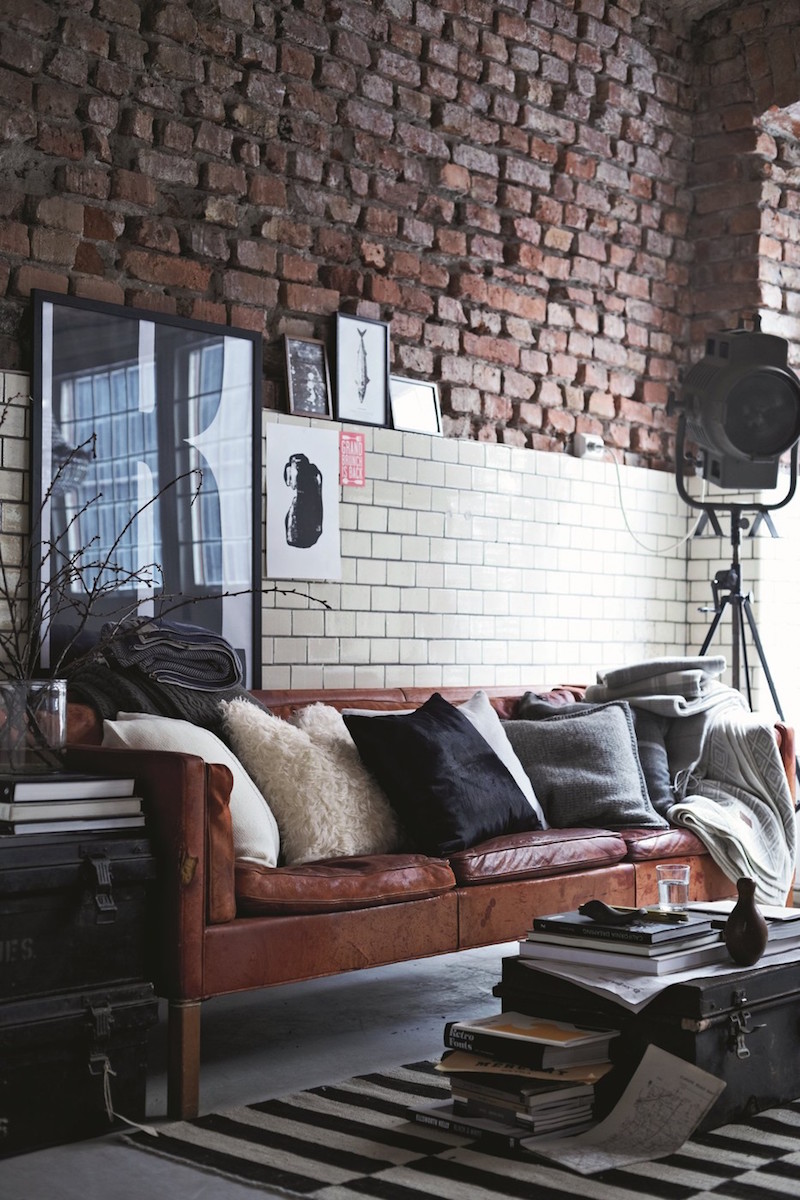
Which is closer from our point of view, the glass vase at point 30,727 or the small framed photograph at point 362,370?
the glass vase at point 30,727

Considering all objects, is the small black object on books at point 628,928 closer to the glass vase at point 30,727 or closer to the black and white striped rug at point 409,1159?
the black and white striped rug at point 409,1159

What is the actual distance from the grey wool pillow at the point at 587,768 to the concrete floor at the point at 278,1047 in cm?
56

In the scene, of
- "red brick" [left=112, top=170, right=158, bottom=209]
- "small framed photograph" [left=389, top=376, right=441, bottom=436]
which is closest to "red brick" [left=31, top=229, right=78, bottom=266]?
"red brick" [left=112, top=170, right=158, bottom=209]

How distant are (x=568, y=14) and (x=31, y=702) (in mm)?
4289

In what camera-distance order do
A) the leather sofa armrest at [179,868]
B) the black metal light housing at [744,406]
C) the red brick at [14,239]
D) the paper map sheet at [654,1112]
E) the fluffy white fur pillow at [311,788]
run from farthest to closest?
the black metal light housing at [744,406]
the red brick at [14,239]
the fluffy white fur pillow at [311,788]
the leather sofa armrest at [179,868]
the paper map sheet at [654,1112]

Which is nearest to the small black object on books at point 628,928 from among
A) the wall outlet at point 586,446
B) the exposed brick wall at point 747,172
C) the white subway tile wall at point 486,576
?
the white subway tile wall at point 486,576

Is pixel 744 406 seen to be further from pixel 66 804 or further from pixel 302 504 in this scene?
pixel 66 804

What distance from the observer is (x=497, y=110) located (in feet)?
18.7

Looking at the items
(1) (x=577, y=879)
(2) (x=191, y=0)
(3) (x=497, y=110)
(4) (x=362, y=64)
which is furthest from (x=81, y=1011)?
(3) (x=497, y=110)

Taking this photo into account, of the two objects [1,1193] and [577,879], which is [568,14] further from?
[1,1193]

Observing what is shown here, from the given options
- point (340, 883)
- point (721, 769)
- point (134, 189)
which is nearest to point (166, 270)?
point (134, 189)

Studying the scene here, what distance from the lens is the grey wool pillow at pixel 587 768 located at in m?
4.38

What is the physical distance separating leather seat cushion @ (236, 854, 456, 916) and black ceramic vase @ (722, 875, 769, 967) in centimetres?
85

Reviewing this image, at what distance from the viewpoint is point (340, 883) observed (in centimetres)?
328
